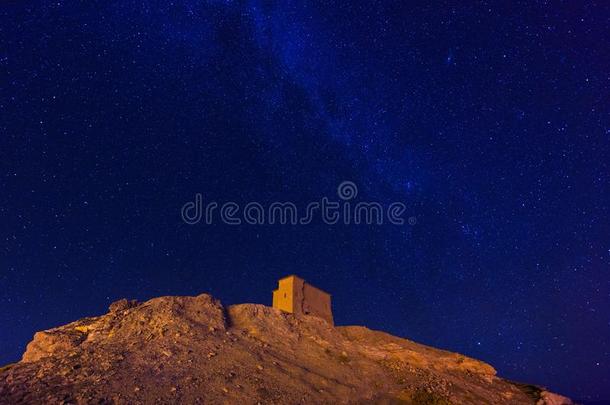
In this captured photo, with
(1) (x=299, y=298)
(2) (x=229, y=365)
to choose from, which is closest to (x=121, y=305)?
(2) (x=229, y=365)

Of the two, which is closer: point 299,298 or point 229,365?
point 229,365

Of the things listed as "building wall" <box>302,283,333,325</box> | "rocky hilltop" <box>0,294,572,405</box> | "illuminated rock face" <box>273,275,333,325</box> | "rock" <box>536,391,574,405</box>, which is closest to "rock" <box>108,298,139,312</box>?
"rocky hilltop" <box>0,294,572,405</box>

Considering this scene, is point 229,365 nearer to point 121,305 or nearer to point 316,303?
point 121,305

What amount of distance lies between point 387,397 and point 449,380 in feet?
15.6

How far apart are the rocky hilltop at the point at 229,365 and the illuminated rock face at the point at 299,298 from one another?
7.40 metres

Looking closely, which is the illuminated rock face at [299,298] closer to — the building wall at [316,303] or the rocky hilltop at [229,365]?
the building wall at [316,303]

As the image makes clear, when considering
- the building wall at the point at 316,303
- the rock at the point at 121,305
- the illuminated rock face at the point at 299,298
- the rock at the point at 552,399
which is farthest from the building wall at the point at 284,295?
the rock at the point at 552,399

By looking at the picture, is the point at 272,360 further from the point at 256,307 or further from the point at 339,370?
the point at 256,307

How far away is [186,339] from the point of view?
17.1 meters

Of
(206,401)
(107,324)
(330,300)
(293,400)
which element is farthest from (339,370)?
(330,300)

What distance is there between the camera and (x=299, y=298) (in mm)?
30969

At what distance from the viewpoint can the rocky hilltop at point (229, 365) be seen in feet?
43.1

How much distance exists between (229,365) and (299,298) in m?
15.7

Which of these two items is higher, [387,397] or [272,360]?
[272,360]
